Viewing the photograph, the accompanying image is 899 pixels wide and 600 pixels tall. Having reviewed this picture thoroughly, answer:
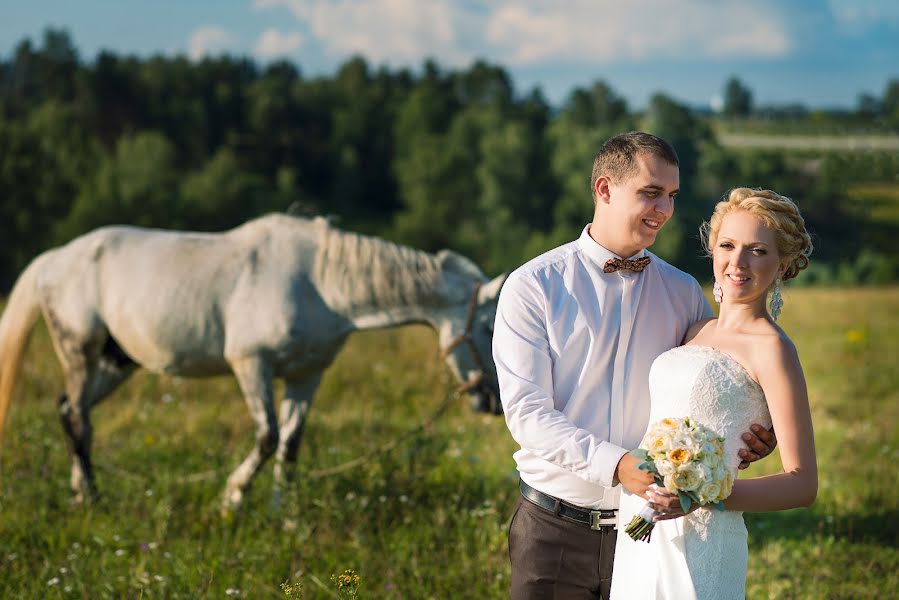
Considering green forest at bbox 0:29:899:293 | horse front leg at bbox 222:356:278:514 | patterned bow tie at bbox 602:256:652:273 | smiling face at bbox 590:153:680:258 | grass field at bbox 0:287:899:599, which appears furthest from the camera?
green forest at bbox 0:29:899:293

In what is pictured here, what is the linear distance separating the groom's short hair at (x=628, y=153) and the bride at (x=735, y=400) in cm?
23

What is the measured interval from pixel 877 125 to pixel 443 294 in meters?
3.74

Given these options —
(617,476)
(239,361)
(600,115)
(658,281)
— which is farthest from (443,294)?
(600,115)

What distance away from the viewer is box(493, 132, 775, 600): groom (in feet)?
8.71

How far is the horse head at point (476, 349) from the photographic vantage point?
5.76 m

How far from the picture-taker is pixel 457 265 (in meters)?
5.94

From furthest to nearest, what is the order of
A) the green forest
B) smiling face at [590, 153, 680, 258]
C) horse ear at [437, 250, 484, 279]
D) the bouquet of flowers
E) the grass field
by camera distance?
the green forest → horse ear at [437, 250, 484, 279] → the grass field → smiling face at [590, 153, 680, 258] → the bouquet of flowers

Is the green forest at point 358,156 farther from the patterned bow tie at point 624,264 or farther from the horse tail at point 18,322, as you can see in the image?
the patterned bow tie at point 624,264

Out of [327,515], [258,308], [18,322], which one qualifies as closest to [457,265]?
[258,308]

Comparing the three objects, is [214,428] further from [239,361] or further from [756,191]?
[756,191]

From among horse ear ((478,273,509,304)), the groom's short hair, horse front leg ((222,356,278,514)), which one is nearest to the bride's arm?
the groom's short hair

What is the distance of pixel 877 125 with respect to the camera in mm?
7164

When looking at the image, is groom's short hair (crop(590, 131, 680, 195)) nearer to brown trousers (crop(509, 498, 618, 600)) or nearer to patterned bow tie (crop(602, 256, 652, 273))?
patterned bow tie (crop(602, 256, 652, 273))

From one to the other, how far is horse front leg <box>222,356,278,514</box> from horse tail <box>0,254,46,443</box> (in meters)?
1.60
